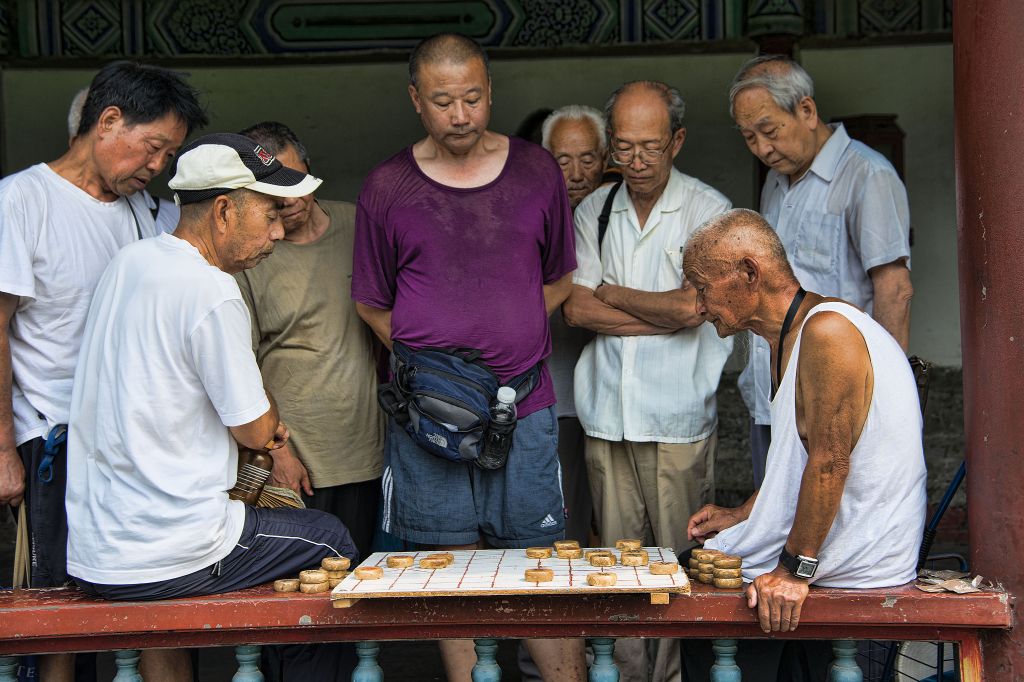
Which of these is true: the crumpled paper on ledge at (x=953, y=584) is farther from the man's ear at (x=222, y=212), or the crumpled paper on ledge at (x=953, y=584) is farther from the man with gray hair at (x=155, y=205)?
the man with gray hair at (x=155, y=205)

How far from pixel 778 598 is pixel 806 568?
9 cm

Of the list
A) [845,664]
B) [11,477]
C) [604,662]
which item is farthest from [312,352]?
[845,664]

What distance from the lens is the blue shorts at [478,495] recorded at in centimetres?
337

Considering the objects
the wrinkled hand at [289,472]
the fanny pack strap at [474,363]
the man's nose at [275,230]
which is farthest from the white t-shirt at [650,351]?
the man's nose at [275,230]

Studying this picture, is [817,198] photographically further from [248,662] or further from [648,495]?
[248,662]

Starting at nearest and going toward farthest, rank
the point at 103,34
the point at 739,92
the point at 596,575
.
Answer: the point at 596,575
the point at 739,92
the point at 103,34

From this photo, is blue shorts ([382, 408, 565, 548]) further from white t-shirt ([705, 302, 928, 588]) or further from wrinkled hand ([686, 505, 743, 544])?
white t-shirt ([705, 302, 928, 588])

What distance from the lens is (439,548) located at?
3451 millimetres

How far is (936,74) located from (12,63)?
16.7ft

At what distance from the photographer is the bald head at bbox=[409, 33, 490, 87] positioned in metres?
3.35

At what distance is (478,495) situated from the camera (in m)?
3.40

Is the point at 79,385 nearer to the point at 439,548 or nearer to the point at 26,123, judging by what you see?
the point at 439,548

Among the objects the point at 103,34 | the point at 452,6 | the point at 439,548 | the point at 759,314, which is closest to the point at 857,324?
the point at 759,314

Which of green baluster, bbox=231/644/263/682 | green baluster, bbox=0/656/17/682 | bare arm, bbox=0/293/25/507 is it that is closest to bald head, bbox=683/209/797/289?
green baluster, bbox=231/644/263/682
